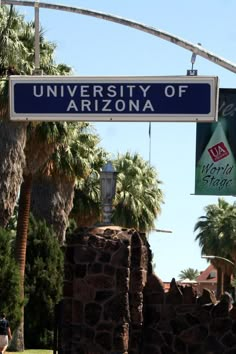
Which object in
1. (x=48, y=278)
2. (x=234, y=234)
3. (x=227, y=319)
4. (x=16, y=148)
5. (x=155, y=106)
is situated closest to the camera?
(x=155, y=106)

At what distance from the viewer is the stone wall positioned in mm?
20016

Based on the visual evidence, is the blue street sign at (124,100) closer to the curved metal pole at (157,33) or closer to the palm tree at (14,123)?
the curved metal pole at (157,33)

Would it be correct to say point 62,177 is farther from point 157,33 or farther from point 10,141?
Answer: point 157,33

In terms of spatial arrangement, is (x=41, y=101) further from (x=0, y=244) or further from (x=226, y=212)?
(x=226, y=212)

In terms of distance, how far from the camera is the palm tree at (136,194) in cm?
5941


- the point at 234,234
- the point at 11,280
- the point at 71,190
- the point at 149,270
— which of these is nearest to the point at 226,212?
the point at 234,234

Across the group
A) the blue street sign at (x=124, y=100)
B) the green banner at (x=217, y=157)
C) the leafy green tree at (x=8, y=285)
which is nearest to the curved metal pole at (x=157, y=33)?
the blue street sign at (x=124, y=100)

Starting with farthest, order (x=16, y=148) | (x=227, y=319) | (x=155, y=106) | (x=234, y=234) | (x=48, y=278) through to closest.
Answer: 1. (x=234, y=234)
2. (x=48, y=278)
3. (x=16, y=148)
4. (x=227, y=319)
5. (x=155, y=106)

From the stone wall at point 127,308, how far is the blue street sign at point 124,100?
11.5 ft

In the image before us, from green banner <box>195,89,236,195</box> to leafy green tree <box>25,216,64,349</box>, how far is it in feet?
67.6

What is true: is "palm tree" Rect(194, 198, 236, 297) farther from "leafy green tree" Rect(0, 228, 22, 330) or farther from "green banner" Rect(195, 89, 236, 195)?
Answer: "green banner" Rect(195, 89, 236, 195)

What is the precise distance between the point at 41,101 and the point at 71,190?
29.1 m

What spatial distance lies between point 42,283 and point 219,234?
139 feet

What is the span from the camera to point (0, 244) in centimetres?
3825
